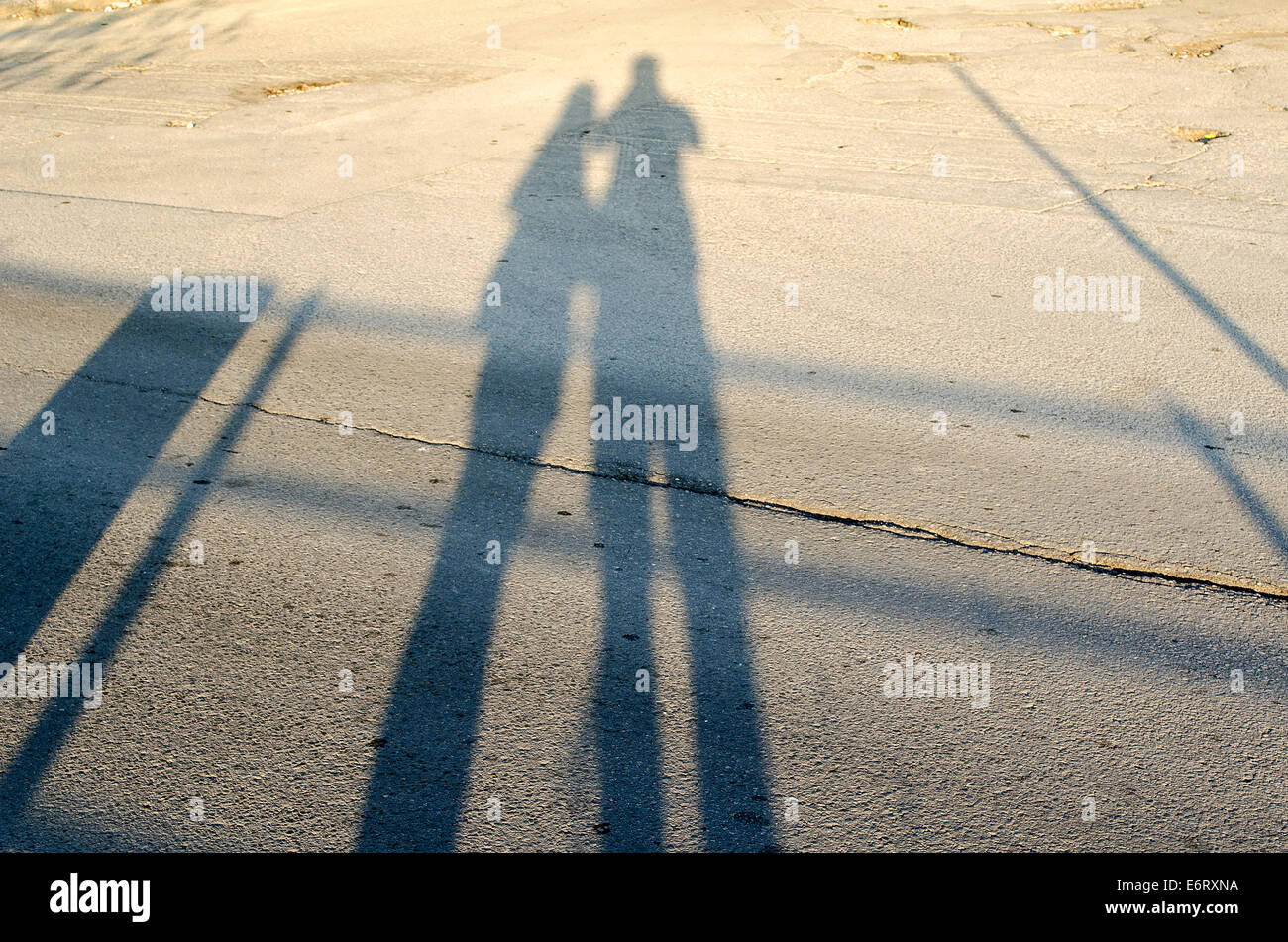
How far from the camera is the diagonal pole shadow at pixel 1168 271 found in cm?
613

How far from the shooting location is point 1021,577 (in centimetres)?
429

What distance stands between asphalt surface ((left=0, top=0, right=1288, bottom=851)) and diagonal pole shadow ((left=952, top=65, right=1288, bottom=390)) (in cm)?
4

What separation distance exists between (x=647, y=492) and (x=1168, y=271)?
14.5 ft

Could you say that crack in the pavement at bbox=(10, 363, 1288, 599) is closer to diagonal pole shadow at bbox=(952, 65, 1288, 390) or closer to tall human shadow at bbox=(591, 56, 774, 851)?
tall human shadow at bbox=(591, 56, 774, 851)

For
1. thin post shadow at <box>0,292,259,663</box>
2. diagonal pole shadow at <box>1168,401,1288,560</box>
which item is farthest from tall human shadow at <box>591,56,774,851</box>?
diagonal pole shadow at <box>1168,401,1288,560</box>

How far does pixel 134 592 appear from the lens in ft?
13.7

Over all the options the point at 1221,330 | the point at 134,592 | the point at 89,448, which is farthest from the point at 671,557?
the point at 1221,330

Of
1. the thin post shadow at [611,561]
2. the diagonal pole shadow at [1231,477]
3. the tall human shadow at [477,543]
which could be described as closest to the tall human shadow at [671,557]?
the thin post shadow at [611,561]

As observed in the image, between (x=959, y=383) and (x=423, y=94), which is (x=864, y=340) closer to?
(x=959, y=383)

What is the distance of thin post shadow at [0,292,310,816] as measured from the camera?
3.36 meters

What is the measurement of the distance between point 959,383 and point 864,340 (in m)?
0.71

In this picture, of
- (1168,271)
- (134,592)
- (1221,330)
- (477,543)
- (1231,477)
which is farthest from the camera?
(1168,271)

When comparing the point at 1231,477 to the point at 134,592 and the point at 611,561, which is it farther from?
the point at 134,592
